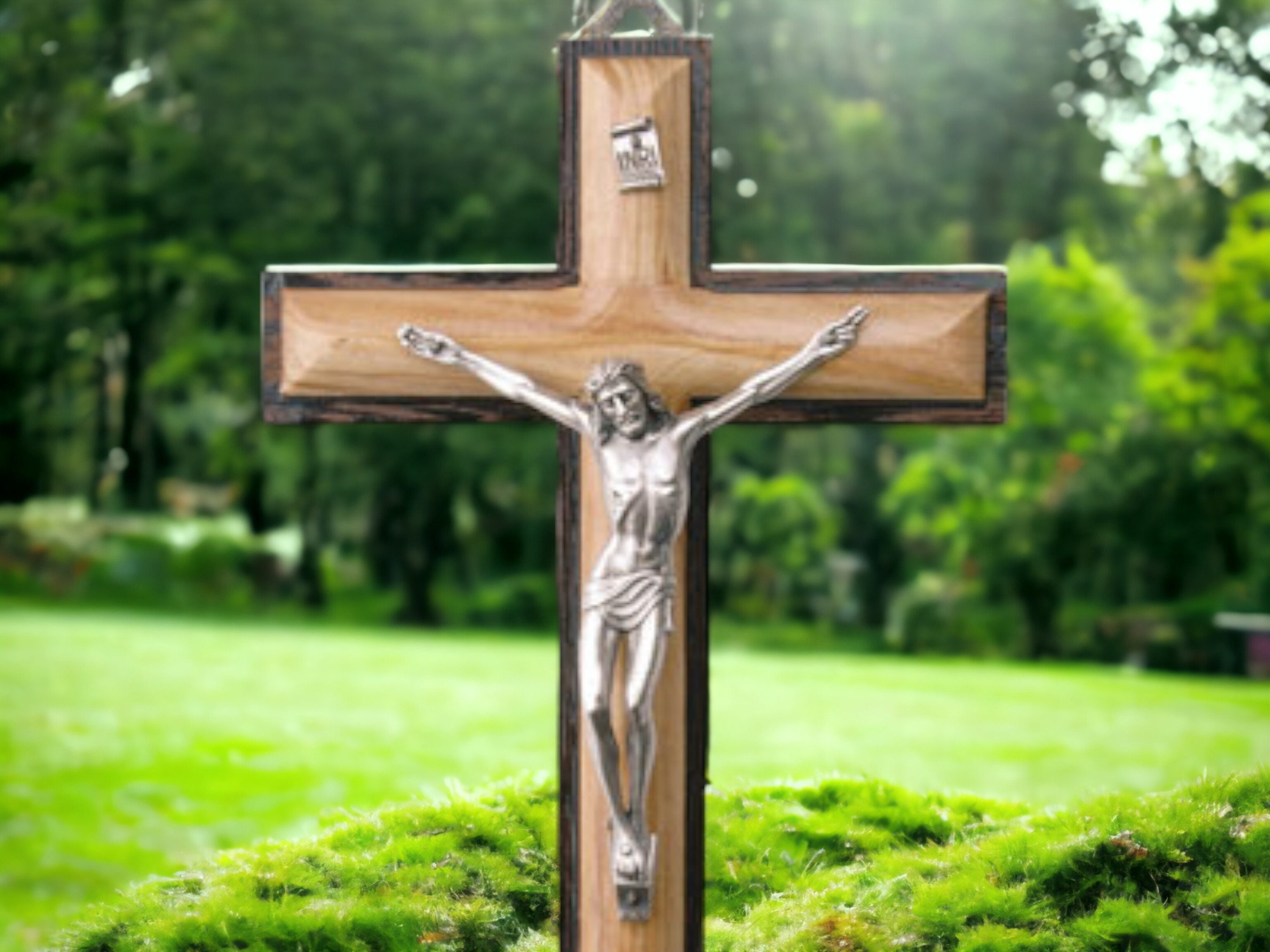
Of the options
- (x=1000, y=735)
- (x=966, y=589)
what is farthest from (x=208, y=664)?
(x=966, y=589)

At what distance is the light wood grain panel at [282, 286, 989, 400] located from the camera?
16.6ft

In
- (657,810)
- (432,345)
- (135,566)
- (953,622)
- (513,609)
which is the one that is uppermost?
(432,345)

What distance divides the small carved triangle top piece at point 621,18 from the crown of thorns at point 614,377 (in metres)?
0.89

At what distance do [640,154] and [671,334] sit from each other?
0.48 meters

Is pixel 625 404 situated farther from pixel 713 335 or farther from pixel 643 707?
pixel 643 707

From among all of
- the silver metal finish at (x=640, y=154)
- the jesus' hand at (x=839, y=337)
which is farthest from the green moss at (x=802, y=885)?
the silver metal finish at (x=640, y=154)

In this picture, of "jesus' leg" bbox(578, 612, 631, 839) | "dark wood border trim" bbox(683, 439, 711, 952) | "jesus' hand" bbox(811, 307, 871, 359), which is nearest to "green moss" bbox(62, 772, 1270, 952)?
"dark wood border trim" bbox(683, 439, 711, 952)

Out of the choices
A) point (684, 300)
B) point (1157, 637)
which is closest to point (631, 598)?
point (684, 300)

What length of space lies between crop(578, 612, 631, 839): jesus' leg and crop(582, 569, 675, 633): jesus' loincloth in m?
0.03

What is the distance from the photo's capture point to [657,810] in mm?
5023

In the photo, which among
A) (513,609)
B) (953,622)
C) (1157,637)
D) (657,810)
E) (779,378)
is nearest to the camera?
(779,378)

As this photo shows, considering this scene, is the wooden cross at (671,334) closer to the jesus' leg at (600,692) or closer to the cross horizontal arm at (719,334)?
the cross horizontal arm at (719,334)

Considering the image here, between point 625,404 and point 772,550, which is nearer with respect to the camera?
point 625,404

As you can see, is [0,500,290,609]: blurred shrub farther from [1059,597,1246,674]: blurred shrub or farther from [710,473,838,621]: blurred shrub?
[1059,597,1246,674]: blurred shrub
